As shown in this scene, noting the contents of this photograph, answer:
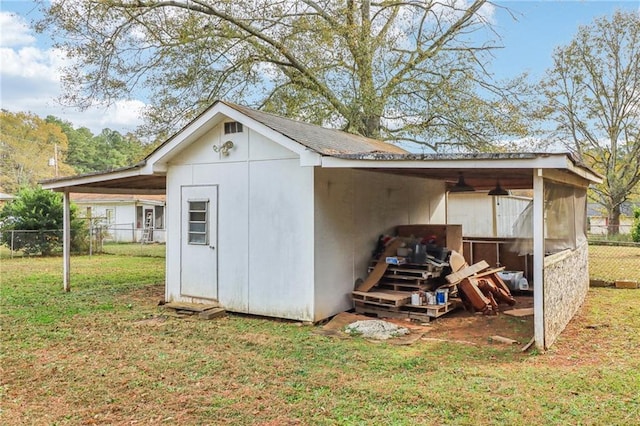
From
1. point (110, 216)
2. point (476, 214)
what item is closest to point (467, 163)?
point (476, 214)

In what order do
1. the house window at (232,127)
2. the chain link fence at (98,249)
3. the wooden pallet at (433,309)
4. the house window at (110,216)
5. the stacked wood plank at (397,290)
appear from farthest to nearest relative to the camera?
the house window at (110,216)
the chain link fence at (98,249)
the house window at (232,127)
the stacked wood plank at (397,290)
the wooden pallet at (433,309)

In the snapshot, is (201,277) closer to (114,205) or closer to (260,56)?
(260,56)

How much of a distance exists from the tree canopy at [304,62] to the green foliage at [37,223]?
5.95m

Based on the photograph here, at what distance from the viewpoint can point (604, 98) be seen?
26.7 m

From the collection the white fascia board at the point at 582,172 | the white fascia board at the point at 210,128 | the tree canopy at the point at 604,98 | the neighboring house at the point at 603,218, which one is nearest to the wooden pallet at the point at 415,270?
the white fascia board at the point at 210,128

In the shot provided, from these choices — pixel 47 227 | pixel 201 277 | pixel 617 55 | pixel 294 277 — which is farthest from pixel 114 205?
pixel 617 55

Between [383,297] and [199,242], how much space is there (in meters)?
3.36

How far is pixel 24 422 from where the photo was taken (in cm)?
376

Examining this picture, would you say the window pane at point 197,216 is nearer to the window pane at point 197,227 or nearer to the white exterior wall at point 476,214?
the window pane at point 197,227

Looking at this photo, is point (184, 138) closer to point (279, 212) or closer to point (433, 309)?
point (279, 212)

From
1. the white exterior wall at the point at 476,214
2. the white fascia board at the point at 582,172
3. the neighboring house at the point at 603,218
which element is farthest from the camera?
the neighboring house at the point at 603,218

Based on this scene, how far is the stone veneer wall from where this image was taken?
5.73 m

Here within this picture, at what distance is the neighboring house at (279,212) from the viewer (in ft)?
22.9

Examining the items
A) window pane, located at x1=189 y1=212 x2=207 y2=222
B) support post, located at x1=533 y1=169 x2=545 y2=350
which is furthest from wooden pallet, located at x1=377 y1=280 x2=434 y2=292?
window pane, located at x1=189 y1=212 x2=207 y2=222
